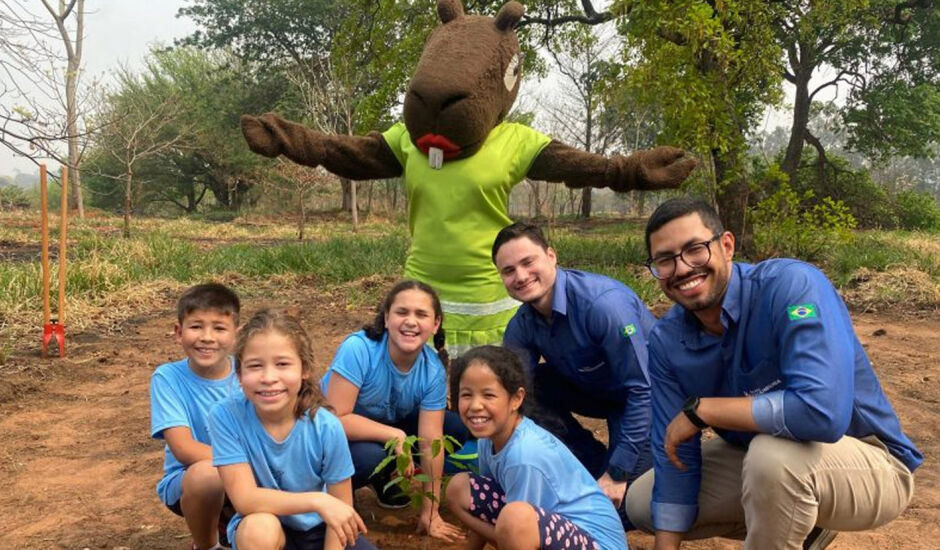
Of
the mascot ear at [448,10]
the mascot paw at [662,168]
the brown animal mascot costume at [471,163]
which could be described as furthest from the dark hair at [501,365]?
the mascot ear at [448,10]

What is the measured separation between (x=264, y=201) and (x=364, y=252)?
23.0 m

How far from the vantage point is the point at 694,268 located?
211cm

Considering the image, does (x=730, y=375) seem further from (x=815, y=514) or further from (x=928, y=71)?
(x=928, y=71)

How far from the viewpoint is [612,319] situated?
275cm

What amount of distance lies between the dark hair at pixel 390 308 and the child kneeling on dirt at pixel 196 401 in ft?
1.76

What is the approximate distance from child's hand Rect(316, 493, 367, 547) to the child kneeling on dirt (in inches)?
16.2

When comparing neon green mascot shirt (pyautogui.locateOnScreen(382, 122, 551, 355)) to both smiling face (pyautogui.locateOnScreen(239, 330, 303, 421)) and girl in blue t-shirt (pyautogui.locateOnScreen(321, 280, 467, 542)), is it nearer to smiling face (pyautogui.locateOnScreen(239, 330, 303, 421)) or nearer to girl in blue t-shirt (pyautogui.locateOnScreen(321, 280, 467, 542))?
girl in blue t-shirt (pyautogui.locateOnScreen(321, 280, 467, 542))

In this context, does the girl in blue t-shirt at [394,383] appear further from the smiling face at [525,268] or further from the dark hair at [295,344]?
the dark hair at [295,344]

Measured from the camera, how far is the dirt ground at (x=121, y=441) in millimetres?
2826

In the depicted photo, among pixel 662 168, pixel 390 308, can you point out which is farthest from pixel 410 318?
pixel 662 168

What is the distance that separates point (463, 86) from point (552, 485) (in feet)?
5.90

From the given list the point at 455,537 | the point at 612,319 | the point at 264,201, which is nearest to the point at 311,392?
the point at 455,537

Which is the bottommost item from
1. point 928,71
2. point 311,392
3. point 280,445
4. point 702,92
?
point 280,445

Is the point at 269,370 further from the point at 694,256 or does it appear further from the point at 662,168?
the point at 662,168
